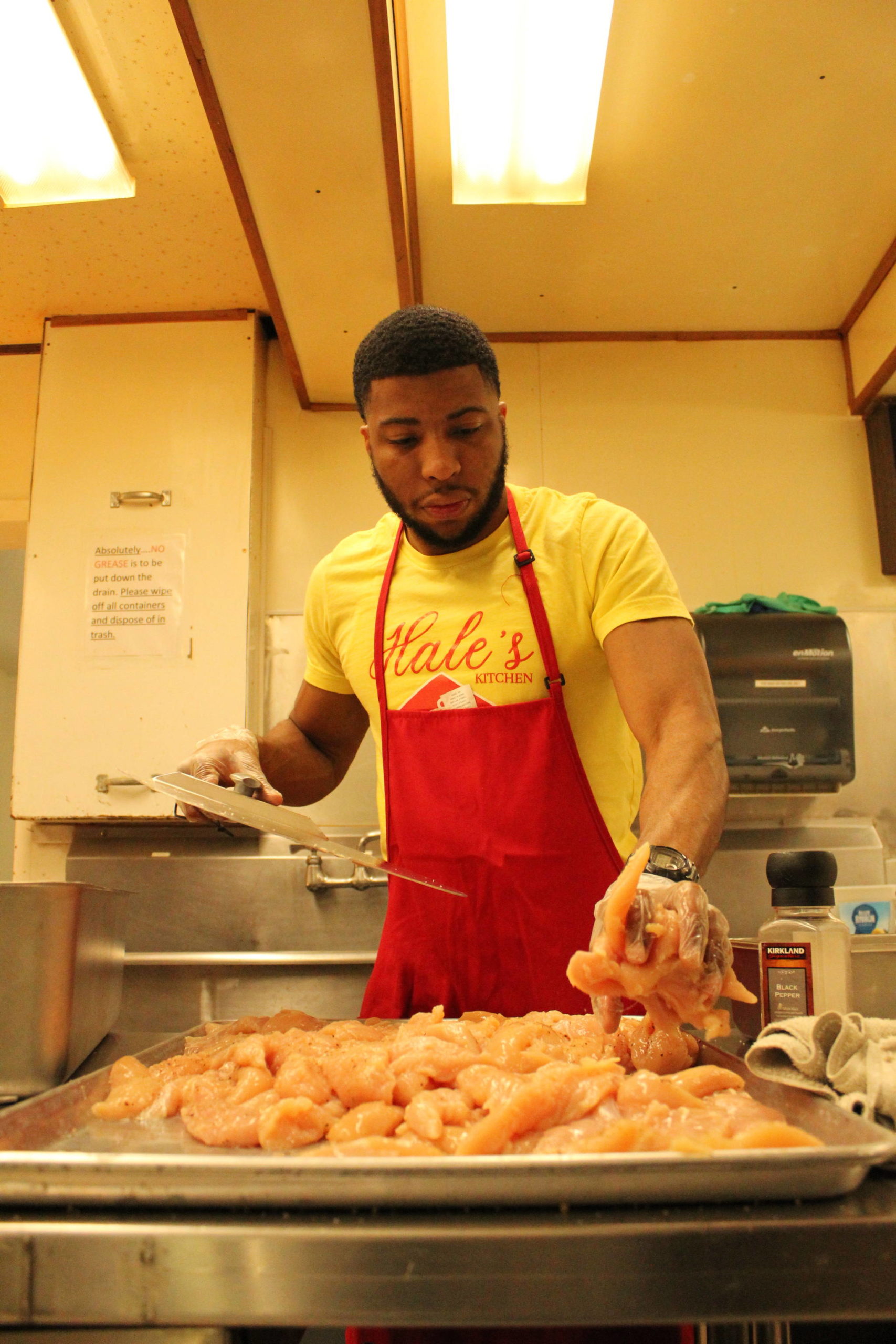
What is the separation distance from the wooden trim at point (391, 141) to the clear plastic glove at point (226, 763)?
4.83 ft

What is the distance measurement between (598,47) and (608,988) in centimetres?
210

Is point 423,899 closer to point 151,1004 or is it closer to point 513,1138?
point 513,1138

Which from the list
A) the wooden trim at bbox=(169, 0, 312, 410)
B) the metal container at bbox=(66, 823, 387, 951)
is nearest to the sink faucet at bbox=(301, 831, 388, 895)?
the metal container at bbox=(66, 823, 387, 951)

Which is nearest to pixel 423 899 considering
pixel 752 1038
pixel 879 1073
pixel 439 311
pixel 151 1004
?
pixel 752 1038

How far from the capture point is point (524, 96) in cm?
224

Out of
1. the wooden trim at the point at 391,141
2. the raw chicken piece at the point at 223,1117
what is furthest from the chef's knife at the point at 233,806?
the wooden trim at the point at 391,141

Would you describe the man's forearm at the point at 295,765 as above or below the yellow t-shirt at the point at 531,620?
below

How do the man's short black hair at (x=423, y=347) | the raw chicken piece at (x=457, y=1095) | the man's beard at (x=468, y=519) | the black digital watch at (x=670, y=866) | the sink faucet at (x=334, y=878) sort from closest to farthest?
the raw chicken piece at (x=457, y=1095), the black digital watch at (x=670, y=866), the man's short black hair at (x=423, y=347), the man's beard at (x=468, y=519), the sink faucet at (x=334, y=878)

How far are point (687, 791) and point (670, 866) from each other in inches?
11.4

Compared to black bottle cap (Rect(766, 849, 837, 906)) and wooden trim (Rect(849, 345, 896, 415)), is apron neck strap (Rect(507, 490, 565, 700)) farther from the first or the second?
wooden trim (Rect(849, 345, 896, 415))

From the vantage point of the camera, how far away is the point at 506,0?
78.8 inches

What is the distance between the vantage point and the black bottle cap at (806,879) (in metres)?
1.11

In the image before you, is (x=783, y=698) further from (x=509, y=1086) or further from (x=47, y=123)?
(x=47, y=123)

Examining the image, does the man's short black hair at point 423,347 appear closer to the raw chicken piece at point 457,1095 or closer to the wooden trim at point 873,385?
the raw chicken piece at point 457,1095
